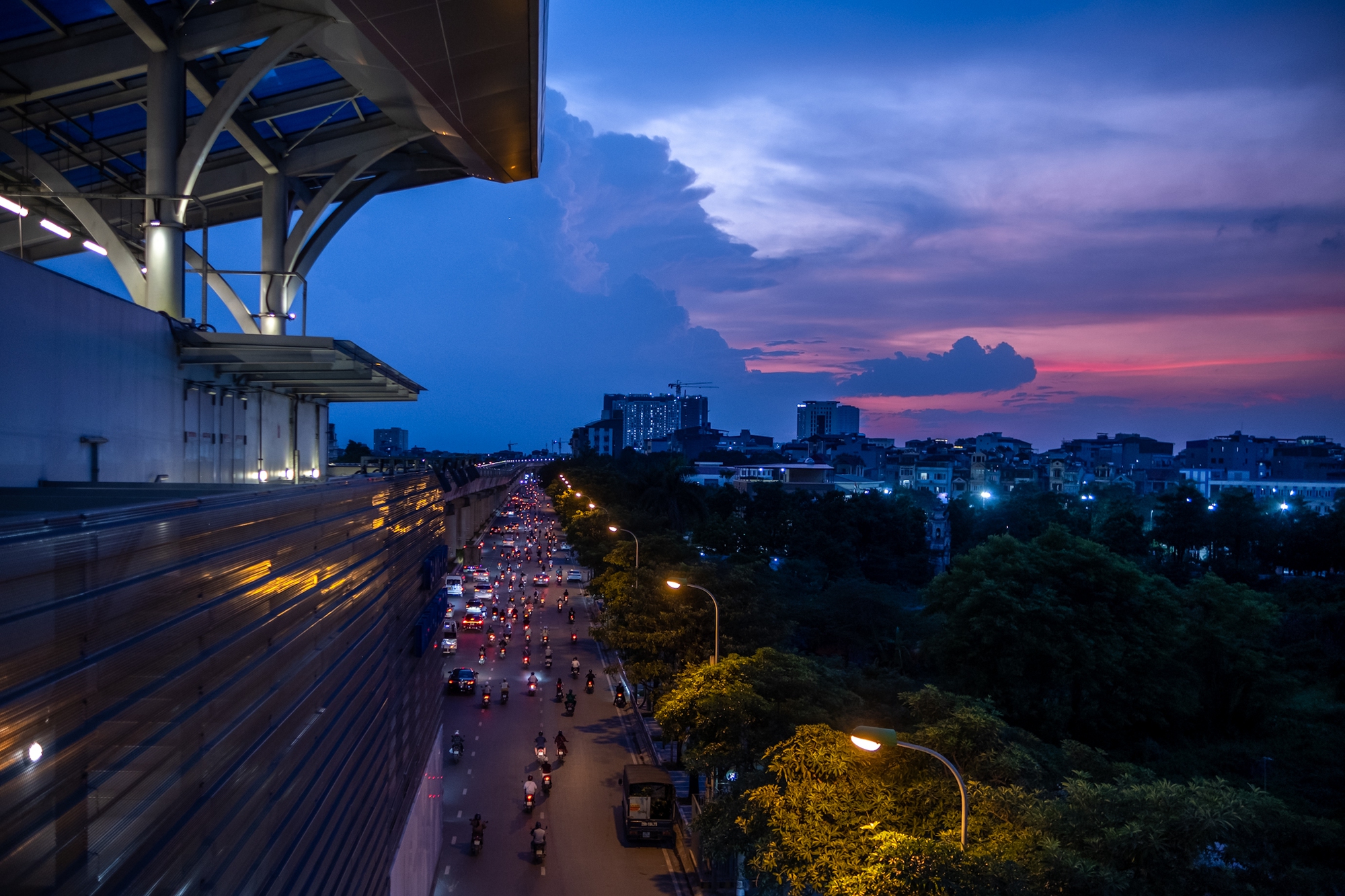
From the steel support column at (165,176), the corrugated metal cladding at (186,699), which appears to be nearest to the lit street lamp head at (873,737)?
the corrugated metal cladding at (186,699)

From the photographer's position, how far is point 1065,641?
32.2m

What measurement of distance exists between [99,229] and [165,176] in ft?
6.08

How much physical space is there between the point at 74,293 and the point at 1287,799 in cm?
3224

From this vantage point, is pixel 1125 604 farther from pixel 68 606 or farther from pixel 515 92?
pixel 68 606

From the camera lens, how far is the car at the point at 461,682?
32875 millimetres

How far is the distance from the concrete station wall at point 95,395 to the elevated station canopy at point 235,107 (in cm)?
157

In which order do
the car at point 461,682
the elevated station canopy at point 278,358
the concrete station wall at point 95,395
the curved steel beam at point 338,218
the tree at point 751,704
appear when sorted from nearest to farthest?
the concrete station wall at point 95,395 < the elevated station canopy at point 278,358 < the tree at point 751,704 < the curved steel beam at point 338,218 < the car at point 461,682

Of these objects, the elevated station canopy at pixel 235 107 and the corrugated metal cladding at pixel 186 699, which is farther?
the elevated station canopy at pixel 235 107

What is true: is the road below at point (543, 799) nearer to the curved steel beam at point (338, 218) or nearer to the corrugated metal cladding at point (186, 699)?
the corrugated metal cladding at point (186, 699)

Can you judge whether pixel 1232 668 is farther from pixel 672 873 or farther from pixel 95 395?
pixel 95 395

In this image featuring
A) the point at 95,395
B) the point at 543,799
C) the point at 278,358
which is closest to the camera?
the point at 95,395

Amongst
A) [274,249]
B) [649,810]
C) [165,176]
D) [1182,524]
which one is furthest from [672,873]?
[1182,524]

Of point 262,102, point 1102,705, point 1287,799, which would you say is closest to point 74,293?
point 262,102

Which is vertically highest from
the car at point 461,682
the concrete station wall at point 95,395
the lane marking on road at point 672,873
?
the concrete station wall at point 95,395
